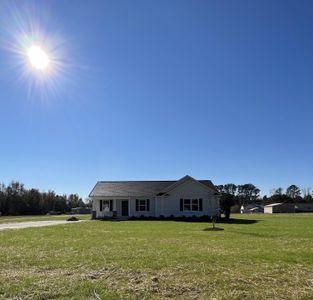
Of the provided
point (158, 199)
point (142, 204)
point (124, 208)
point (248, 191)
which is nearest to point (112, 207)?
point (124, 208)

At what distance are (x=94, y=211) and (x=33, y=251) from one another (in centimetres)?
2980

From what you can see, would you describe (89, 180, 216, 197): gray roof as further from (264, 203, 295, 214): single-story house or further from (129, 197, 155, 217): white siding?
(264, 203, 295, 214): single-story house

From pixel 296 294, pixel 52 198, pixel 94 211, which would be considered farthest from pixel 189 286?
pixel 52 198

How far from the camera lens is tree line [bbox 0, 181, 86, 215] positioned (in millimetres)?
86312

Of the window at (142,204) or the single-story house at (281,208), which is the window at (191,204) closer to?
the window at (142,204)

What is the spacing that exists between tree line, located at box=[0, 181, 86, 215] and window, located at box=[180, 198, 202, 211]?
56262mm

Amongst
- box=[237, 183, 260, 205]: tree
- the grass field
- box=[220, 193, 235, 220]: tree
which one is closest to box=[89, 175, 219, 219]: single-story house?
box=[220, 193, 235, 220]: tree

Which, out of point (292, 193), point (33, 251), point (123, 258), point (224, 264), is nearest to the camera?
point (224, 264)

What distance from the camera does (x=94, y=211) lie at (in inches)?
1666

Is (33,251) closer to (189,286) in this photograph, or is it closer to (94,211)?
(189,286)

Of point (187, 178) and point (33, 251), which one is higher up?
point (187, 178)

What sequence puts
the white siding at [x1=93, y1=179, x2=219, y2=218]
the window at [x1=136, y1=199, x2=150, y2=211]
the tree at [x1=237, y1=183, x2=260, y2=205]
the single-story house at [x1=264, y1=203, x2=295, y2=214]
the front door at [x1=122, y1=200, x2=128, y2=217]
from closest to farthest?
the white siding at [x1=93, y1=179, x2=219, y2=218] → the window at [x1=136, y1=199, x2=150, y2=211] → the front door at [x1=122, y1=200, x2=128, y2=217] → the single-story house at [x1=264, y1=203, x2=295, y2=214] → the tree at [x1=237, y1=183, x2=260, y2=205]

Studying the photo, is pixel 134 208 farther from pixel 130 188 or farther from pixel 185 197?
pixel 185 197

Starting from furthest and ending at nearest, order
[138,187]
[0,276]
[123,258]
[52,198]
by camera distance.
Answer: [52,198]
[138,187]
[123,258]
[0,276]
